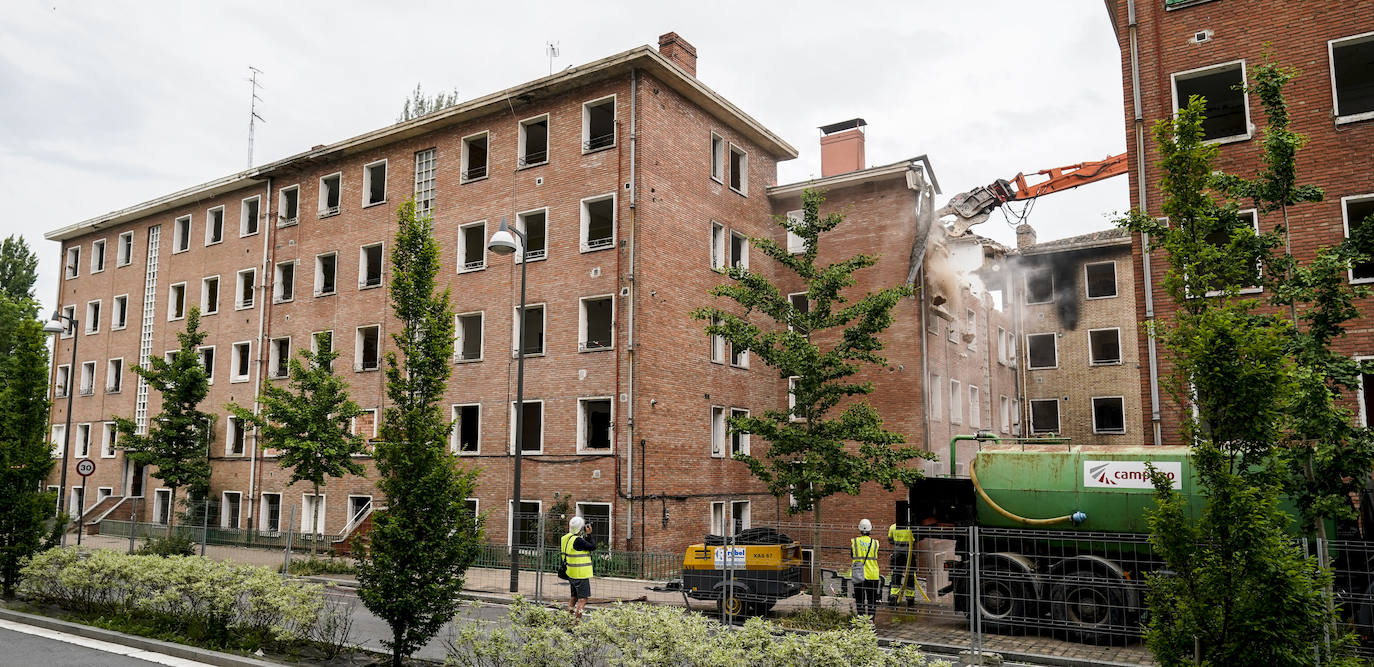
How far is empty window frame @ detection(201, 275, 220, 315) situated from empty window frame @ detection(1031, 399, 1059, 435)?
32723mm

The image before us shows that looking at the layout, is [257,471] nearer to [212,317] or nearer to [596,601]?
[212,317]

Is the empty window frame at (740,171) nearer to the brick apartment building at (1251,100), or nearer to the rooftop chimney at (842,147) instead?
the rooftop chimney at (842,147)

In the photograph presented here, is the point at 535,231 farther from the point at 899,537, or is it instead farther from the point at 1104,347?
the point at 1104,347

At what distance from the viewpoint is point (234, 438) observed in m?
32.5

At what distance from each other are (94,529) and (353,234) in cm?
1622

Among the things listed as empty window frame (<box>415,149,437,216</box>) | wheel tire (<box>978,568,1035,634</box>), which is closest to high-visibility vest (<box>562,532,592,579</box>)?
wheel tire (<box>978,568,1035,634</box>)

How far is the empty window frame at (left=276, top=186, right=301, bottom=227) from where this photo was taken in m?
32.1

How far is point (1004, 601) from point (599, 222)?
18.0 m

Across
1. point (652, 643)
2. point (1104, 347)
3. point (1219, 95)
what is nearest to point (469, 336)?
point (1219, 95)

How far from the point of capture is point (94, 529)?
Answer: 3400cm

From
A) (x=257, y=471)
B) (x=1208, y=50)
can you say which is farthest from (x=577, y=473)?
(x=1208, y=50)

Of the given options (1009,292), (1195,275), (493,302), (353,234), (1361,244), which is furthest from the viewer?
(1009,292)

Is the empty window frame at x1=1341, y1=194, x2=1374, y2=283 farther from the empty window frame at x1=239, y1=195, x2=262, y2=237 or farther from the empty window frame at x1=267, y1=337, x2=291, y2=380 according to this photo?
the empty window frame at x1=239, y1=195, x2=262, y2=237

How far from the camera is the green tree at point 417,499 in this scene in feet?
30.0
